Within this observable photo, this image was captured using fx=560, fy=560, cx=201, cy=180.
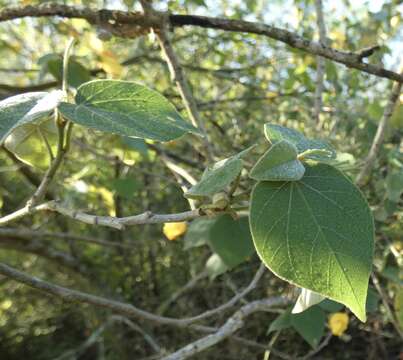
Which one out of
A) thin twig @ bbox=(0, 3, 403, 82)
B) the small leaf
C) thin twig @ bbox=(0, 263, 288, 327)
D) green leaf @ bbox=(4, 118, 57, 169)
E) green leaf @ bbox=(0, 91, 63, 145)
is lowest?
thin twig @ bbox=(0, 263, 288, 327)

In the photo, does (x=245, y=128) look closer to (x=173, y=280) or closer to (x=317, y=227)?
(x=173, y=280)

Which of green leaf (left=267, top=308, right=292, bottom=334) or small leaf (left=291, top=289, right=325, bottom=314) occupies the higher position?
small leaf (left=291, top=289, right=325, bottom=314)

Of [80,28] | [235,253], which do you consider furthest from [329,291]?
[80,28]

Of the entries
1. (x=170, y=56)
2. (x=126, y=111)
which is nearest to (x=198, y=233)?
(x=170, y=56)

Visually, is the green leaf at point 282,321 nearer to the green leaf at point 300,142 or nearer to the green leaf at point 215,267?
the green leaf at point 215,267

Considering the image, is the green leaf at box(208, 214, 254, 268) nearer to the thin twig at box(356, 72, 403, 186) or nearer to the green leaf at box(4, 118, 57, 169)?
the thin twig at box(356, 72, 403, 186)

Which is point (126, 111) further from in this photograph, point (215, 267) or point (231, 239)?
point (215, 267)

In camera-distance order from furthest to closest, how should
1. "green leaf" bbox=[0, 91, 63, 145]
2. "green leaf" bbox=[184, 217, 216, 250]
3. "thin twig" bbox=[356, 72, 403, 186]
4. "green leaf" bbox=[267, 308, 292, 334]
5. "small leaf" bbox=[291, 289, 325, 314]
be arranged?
"green leaf" bbox=[184, 217, 216, 250], "green leaf" bbox=[267, 308, 292, 334], "thin twig" bbox=[356, 72, 403, 186], "small leaf" bbox=[291, 289, 325, 314], "green leaf" bbox=[0, 91, 63, 145]

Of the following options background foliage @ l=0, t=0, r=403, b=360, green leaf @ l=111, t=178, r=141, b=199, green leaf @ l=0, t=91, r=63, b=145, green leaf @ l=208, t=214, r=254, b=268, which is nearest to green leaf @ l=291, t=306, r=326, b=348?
background foliage @ l=0, t=0, r=403, b=360

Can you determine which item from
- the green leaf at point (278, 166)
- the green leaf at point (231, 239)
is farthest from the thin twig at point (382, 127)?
the green leaf at point (278, 166)
